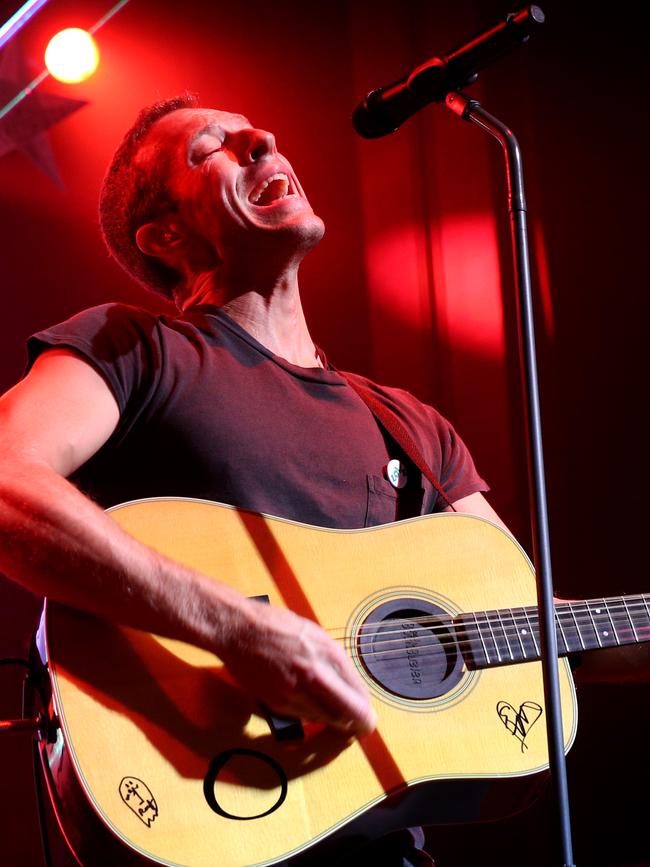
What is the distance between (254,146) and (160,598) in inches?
50.1

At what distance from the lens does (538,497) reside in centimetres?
124

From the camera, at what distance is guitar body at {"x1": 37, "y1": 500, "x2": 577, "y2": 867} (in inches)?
46.3

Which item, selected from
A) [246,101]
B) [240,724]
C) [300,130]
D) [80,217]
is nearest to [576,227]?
[300,130]

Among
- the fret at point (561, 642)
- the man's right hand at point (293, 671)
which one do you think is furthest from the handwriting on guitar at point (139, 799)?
the fret at point (561, 642)

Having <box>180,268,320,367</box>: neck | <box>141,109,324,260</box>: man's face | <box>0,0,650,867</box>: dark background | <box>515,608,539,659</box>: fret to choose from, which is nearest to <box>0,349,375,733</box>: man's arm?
<box>515,608,539,659</box>: fret

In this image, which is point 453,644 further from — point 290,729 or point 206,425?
point 206,425

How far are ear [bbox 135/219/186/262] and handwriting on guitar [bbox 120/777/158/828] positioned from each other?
4.53ft

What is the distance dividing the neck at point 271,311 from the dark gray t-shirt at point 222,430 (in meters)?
0.13

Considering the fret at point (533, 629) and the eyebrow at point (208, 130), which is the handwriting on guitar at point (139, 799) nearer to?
the fret at point (533, 629)

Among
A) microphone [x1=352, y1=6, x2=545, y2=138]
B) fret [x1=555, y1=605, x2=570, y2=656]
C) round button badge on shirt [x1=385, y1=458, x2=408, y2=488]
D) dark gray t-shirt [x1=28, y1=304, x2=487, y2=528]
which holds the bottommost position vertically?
fret [x1=555, y1=605, x2=570, y2=656]

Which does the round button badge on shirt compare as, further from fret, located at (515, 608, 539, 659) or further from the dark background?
the dark background

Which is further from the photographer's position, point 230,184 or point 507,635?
point 230,184

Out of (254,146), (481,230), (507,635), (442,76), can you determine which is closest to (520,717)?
(507,635)

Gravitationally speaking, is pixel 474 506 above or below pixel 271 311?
below
